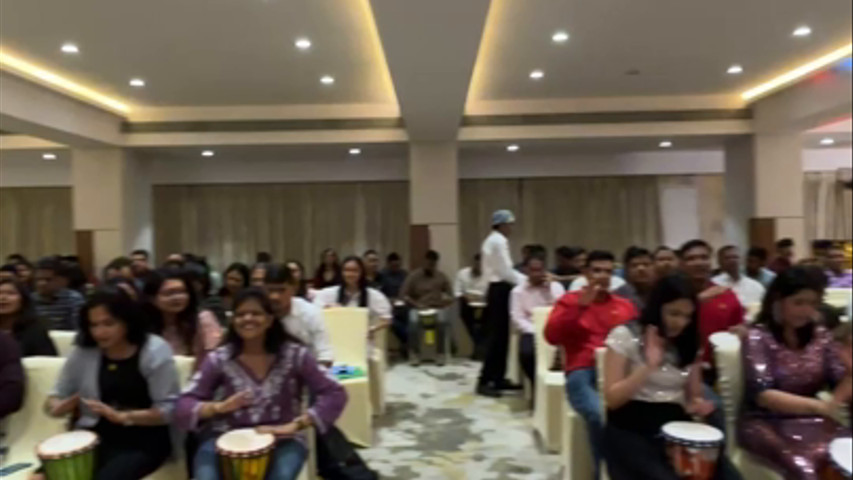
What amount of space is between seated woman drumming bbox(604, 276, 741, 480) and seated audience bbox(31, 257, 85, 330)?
3555mm

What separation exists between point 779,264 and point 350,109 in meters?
5.06

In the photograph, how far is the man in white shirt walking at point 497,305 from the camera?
5680 millimetres

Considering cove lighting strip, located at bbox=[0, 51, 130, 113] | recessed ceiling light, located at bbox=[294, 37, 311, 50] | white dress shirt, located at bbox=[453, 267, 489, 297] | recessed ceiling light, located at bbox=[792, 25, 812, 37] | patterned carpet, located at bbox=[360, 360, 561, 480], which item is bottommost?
patterned carpet, located at bbox=[360, 360, 561, 480]

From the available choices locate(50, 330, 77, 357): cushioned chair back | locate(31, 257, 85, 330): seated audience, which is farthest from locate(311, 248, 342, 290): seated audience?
locate(50, 330, 77, 357): cushioned chair back

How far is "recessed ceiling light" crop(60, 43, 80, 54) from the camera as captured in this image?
551cm

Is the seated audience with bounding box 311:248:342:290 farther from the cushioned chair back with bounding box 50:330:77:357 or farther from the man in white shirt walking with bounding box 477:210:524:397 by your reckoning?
the cushioned chair back with bounding box 50:330:77:357

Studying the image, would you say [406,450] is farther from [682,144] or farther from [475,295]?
[682,144]

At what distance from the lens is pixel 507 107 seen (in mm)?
8312

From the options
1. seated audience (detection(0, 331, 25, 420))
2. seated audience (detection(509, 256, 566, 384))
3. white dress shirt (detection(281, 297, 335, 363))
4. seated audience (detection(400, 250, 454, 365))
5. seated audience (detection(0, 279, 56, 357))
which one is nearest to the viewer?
seated audience (detection(0, 331, 25, 420))

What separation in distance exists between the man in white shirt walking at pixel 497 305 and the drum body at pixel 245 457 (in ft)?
11.0

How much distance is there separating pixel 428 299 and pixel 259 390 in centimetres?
474

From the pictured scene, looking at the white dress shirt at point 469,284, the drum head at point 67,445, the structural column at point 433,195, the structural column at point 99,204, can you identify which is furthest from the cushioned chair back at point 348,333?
the structural column at point 99,204

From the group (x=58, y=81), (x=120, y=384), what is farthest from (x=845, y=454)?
(x=58, y=81)

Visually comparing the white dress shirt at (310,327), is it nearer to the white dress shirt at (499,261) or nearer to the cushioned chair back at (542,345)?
the cushioned chair back at (542,345)
